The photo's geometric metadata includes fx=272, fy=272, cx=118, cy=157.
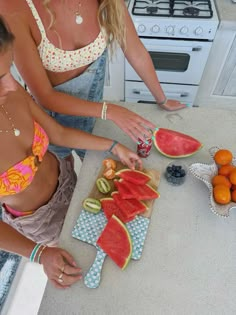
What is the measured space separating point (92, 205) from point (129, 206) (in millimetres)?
128

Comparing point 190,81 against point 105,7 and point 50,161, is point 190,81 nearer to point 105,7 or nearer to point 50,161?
point 105,7

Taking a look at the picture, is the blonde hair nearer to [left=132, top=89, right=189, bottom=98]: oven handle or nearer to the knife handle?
the knife handle

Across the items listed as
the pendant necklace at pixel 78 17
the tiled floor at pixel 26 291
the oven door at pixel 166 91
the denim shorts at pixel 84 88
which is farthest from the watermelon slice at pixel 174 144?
the oven door at pixel 166 91

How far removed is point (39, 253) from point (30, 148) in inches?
14.1

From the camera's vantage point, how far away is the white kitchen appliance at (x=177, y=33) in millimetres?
1818

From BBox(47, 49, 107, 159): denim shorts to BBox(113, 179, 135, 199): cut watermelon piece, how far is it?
0.49 meters

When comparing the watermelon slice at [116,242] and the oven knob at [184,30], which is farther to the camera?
the oven knob at [184,30]

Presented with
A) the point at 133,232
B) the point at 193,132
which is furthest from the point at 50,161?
the point at 193,132

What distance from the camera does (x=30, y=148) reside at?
3.15 ft

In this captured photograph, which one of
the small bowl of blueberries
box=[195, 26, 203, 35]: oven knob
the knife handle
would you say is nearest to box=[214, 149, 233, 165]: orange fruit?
the small bowl of blueberries

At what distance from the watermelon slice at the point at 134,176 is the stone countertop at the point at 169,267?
68 mm

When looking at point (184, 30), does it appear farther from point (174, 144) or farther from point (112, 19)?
point (174, 144)

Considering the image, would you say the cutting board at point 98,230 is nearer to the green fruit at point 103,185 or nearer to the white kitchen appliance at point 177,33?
the green fruit at point 103,185

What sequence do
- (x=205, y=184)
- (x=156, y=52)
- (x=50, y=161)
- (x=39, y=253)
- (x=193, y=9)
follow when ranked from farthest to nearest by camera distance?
1. (x=156, y=52)
2. (x=193, y=9)
3. (x=50, y=161)
4. (x=205, y=184)
5. (x=39, y=253)
